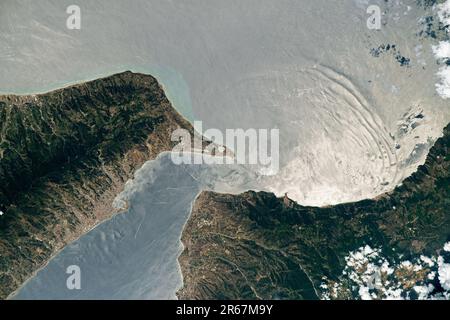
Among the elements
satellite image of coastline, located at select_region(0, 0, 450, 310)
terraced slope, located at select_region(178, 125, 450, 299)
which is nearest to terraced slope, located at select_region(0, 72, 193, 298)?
satellite image of coastline, located at select_region(0, 0, 450, 310)

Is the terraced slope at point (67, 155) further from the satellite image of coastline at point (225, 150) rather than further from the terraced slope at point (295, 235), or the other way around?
the terraced slope at point (295, 235)

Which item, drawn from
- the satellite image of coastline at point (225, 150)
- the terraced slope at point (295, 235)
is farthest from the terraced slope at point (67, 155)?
the terraced slope at point (295, 235)

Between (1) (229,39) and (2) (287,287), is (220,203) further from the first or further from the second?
(1) (229,39)

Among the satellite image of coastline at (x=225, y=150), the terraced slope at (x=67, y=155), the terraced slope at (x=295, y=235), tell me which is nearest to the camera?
the terraced slope at (x=67, y=155)

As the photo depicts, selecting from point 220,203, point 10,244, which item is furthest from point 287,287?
point 10,244

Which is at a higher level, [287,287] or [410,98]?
[410,98]

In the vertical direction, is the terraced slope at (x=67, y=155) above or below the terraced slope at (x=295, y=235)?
above

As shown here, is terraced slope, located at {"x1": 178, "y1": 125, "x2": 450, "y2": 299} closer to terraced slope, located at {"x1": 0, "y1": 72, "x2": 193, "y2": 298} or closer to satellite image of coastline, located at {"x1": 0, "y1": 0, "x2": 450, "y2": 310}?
satellite image of coastline, located at {"x1": 0, "y1": 0, "x2": 450, "y2": 310}
